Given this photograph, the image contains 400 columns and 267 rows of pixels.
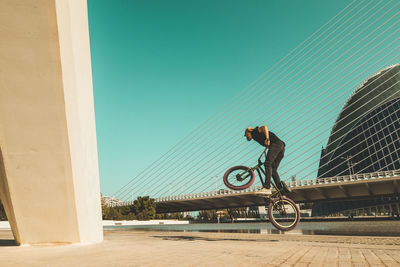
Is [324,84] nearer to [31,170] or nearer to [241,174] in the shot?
[241,174]

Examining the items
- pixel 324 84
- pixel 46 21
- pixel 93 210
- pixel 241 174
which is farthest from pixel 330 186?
pixel 46 21

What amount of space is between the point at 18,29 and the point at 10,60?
2.45ft

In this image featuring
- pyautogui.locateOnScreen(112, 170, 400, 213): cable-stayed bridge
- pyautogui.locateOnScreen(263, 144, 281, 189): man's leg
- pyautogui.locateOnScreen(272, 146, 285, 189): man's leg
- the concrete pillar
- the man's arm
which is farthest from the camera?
pyautogui.locateOnScreen(112, 170, 400, 213): cable-stayed bridge

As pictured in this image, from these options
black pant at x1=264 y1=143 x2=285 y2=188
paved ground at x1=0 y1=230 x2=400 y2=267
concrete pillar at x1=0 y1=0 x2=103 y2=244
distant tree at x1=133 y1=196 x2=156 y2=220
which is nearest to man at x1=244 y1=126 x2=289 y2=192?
black pant at x1=264 y1=143 x2=285 y2=188

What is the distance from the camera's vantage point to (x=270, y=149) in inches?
347

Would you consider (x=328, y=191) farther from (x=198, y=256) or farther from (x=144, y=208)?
(x=144, y=208)

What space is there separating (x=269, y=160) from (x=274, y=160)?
9.5 inches

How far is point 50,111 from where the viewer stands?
21.7 ft

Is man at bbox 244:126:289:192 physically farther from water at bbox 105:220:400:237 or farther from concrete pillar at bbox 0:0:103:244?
water at bbox 105:220:400:237

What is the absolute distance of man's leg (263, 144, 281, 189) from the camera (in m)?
8.66

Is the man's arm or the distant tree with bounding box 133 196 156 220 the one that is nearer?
the man's arm

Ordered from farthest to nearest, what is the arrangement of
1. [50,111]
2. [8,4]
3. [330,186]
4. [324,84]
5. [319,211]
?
[319,211] → [330,186] → [324,84] → [50,111] → [8,4]

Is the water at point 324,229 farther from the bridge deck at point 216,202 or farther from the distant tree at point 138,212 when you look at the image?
the distant tree at point 138,212

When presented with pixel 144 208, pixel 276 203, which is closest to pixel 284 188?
pixel 276 203
